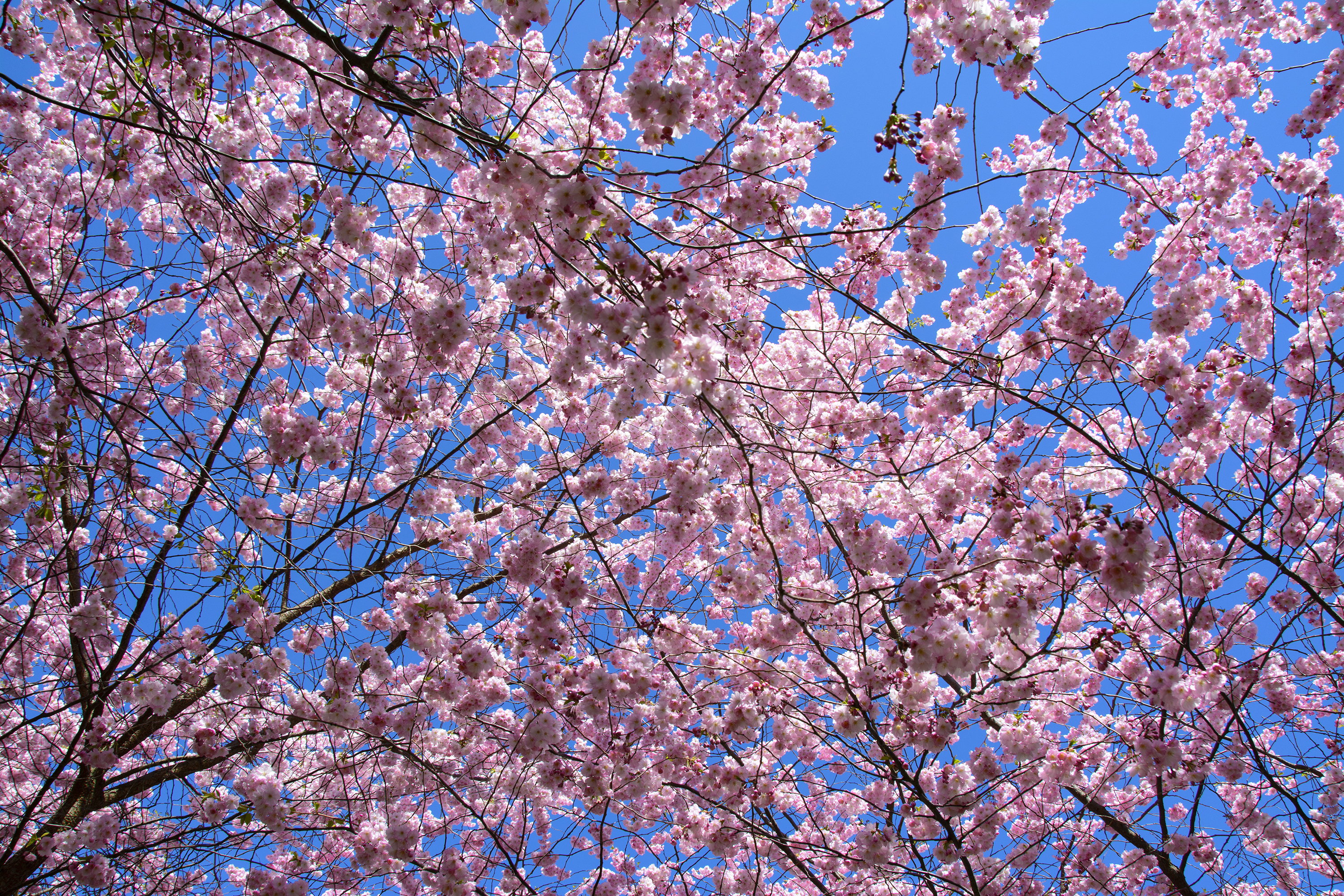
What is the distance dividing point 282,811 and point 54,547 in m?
2.51

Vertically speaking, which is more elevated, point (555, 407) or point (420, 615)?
point (555, 407)

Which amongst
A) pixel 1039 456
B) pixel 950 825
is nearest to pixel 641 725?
pixel 950 825

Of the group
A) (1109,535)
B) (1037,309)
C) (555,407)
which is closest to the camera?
(1109,535)

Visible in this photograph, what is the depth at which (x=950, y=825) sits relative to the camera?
4332 millimetres

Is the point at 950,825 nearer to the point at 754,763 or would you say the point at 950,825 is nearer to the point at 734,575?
the point at 754,763

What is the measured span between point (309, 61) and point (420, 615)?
3.57 meters

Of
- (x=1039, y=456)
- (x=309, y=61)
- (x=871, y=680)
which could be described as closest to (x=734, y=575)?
(x=871, y=680)

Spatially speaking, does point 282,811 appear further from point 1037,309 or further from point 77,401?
point 1037,309

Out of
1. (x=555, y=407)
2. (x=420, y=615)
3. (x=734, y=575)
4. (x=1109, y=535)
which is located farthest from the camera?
(x=555, y=407)

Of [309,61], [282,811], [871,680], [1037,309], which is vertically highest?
[309,61]

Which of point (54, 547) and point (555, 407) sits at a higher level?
point (555, 407)

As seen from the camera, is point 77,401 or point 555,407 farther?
point 555,407

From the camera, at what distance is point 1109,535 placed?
9.99ft

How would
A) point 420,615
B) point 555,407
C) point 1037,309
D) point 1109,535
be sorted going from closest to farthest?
point 1109,535
point 420,615
point 1037,309
point 555,407
